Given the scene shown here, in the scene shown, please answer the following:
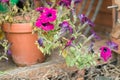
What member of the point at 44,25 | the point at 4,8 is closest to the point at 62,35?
the point at 44,25

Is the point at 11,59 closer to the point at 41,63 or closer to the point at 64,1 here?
the point at 41,63

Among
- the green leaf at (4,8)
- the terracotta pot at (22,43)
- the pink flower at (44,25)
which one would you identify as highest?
the green leaf at (4,8)

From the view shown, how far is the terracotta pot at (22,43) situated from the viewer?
235 centimetres

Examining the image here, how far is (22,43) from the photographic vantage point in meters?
2.40

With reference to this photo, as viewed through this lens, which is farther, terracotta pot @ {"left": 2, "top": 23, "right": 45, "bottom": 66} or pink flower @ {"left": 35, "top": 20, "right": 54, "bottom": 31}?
terracotta pot @ {"left": 2, "top": 23, "right": 45, "bottom": 66}

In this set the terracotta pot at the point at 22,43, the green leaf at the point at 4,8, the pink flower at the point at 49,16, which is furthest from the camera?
the green leaf at the point at 4,8

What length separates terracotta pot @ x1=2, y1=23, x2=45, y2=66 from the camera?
7.72ft

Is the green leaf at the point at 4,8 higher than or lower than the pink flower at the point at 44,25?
higher

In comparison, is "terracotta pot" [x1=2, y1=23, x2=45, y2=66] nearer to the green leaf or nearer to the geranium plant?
the geranium plant

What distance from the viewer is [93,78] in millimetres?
2498

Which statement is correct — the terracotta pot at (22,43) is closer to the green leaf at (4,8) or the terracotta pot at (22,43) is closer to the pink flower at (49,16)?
the green leaf at (4,8)

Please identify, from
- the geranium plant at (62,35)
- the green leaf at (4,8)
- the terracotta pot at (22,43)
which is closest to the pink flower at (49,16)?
the geranium plant at (62,35)

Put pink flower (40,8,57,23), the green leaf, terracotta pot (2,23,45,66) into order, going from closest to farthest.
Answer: pink flower (40,8,57,23)
terracotta pot (2,23,45,66)
the green leaf

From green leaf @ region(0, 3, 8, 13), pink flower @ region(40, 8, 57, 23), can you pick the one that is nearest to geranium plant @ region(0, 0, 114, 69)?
pink flower @ region(40, 8, 57, 23)
